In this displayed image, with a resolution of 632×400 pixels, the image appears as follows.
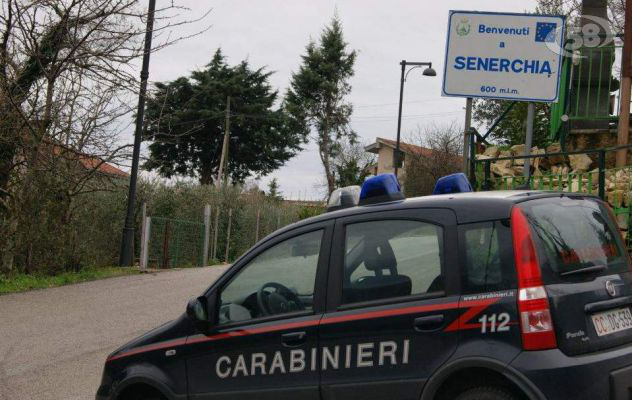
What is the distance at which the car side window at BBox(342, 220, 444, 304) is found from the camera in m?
4.10

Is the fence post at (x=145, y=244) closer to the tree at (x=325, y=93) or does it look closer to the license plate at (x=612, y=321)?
the license plate at (x=612, y=321)

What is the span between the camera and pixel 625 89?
11164 millimetres

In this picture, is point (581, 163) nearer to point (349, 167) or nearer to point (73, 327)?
point (73, 327)

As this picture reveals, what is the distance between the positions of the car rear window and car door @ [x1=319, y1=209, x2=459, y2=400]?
1.48 ft

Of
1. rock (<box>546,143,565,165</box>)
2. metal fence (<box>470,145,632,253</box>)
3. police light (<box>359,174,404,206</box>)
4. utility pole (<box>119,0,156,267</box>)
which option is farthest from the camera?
utility pole (<box>119,0,156,267</box>)

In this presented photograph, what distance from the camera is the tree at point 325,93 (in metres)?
55.9

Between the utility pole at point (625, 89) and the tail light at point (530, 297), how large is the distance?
7.57 metres

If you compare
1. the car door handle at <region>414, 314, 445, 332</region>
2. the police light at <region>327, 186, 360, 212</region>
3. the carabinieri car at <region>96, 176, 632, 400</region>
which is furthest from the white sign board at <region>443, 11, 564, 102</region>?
the car door handle at <region>414, 314, 445, 332</region>

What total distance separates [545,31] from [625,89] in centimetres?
182

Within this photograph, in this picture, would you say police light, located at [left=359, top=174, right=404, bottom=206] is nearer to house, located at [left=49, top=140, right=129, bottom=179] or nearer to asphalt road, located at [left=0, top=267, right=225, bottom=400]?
asphalt road, located at [left=0, top=267, right=225, bottom=400]

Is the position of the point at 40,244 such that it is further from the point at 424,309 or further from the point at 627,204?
the point at 424,309

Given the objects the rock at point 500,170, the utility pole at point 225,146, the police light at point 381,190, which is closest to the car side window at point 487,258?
the police light at point 381,190

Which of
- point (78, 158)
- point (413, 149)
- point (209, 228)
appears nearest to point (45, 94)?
point (78, 158)

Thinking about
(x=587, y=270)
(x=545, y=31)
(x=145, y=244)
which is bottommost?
(x=145, y=244)
